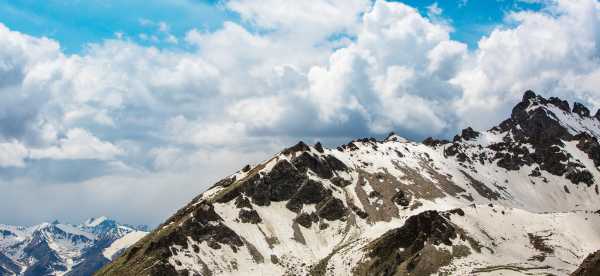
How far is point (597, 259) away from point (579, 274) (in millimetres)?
5951

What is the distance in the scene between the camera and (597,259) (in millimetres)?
151250

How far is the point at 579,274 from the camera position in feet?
504
